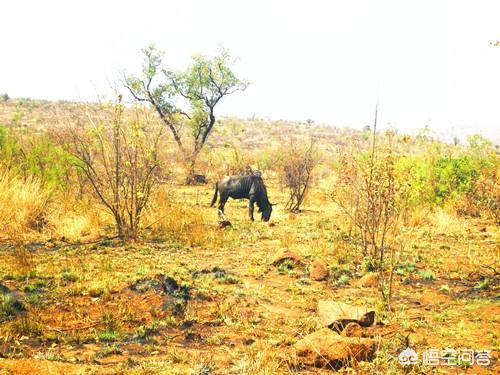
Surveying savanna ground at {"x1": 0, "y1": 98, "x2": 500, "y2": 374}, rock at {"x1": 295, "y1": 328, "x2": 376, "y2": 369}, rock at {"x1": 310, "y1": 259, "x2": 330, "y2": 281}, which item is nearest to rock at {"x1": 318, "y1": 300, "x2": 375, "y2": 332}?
savanna ground at {"x1": 0, "y1": 98, "x2": 500, "y2": 374}

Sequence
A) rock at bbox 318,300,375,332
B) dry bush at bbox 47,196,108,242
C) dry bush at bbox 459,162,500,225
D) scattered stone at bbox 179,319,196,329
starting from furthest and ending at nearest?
dry bush at bbox 459,162,500,225 → dry bush at bbox 47,196,108,242 → scattered stone at bbox 179,319,196,329 → rock at bbox 318,300,375,332

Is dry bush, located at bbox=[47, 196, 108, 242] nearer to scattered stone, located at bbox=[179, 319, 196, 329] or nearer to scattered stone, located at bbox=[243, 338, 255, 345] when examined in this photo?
scattered stone, located at bbox=[179, 319, 196, 329]

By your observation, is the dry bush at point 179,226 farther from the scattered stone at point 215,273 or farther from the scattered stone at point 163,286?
the scattered stone at point 163,286

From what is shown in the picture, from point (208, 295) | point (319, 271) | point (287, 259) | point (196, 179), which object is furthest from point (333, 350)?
point (196, 179)

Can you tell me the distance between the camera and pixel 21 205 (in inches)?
421

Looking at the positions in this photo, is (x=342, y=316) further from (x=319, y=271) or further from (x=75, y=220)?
(x=75, y=220)

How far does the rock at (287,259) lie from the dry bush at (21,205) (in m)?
5.56

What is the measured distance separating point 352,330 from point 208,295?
2.35 meters

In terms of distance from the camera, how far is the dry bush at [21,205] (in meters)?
9.89

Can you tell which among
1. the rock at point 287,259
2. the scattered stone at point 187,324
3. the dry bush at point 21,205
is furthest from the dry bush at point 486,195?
the dry bush at point 21,205

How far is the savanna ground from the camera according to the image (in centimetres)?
461

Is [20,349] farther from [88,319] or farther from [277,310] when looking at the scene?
[277,310]

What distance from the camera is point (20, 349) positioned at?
460cm

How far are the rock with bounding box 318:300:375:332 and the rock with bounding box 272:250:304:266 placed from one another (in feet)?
10.1
